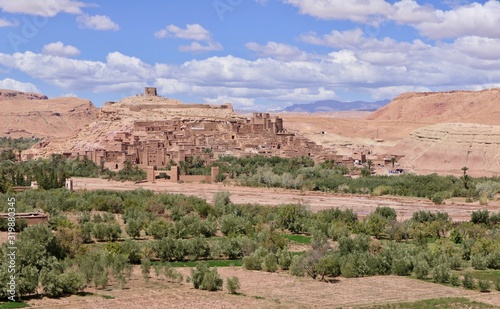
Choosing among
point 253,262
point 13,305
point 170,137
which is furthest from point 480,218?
point 170,137

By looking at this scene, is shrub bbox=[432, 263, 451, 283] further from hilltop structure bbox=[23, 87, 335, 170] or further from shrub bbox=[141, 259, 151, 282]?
hilltop structure bbox=[23, 87, 335, 170]

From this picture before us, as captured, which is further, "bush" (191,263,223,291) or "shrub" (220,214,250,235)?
"shrub" (220,214,250,235)

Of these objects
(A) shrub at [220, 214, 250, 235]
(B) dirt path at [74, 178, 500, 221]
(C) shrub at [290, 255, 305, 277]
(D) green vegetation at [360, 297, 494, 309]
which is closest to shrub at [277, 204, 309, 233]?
(A) shrub at [220, 214, 250, 235]

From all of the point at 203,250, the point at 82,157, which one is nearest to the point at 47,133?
the point at 82,157

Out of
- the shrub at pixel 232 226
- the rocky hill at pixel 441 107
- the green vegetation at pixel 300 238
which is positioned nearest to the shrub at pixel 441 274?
the green vegetation at pixel 300 238

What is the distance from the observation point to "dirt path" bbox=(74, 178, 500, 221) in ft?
146

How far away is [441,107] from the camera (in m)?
131

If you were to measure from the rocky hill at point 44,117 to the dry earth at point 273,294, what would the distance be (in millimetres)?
106634

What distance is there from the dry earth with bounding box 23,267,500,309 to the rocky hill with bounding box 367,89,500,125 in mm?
86410

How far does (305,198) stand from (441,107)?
284 ft

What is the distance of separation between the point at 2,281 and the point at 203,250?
30.6 feet

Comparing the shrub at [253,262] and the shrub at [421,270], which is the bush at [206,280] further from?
the shrub at [421,270]

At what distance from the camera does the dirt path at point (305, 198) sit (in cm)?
4444

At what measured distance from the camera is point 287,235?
115 feet
